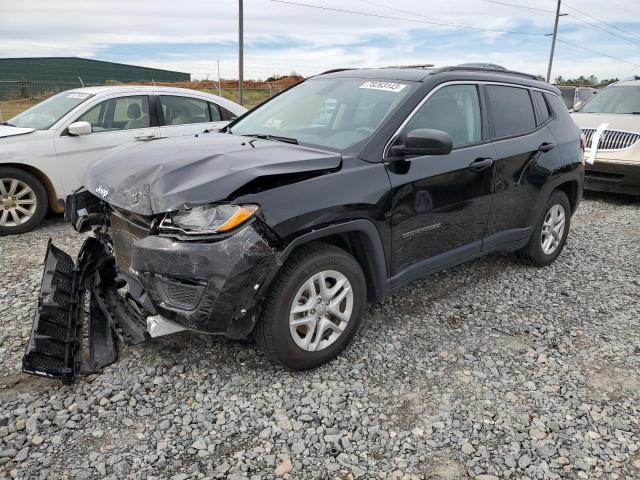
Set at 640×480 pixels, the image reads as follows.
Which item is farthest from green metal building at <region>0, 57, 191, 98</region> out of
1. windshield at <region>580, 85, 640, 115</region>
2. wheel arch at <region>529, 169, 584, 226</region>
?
wheel arch at <region>529, 169, 584, 226</region>

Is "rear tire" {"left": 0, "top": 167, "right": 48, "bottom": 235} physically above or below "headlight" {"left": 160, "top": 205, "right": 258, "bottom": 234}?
below

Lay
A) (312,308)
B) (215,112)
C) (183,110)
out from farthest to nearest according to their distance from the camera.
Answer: (215,112) < (183,110) < (312,308)

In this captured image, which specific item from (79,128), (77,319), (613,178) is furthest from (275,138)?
(613,178)

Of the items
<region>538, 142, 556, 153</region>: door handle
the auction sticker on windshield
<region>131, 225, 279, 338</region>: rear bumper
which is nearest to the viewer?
<region>131, 225, 279, 338</region>: rear bumper

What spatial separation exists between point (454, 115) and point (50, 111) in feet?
16.7

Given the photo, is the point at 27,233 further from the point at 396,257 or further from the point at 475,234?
the point at 475,234

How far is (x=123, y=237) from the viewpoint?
3.20 metres

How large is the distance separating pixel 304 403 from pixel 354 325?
0.62 metres

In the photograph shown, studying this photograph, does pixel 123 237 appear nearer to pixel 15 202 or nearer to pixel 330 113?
pixel 330 113

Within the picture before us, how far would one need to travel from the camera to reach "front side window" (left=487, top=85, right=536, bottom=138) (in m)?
Result: 4.21

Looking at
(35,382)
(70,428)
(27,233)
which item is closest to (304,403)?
(70,428)

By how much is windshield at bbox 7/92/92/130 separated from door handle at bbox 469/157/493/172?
488 centimetres

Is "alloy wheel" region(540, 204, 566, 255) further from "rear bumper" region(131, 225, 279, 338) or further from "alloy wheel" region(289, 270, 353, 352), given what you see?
"rear bumper" region(131, 225, 279, 338)

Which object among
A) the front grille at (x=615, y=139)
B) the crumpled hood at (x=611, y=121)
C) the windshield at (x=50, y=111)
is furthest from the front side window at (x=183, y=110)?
the front grille at (x=615, y=139)
